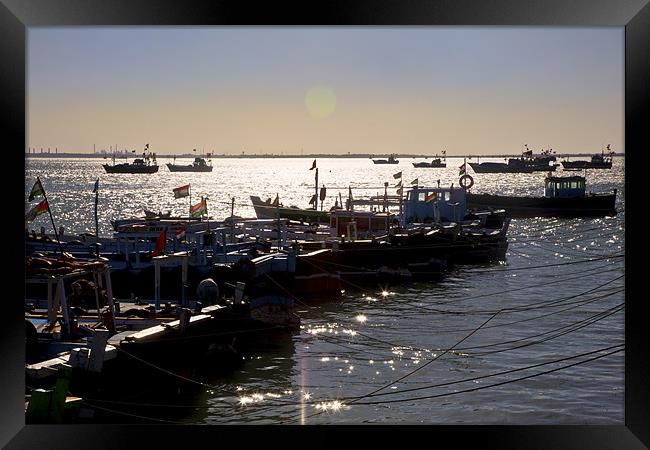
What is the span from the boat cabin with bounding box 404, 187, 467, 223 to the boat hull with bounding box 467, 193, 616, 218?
22.8m

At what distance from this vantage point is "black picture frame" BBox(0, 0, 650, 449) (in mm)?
7723

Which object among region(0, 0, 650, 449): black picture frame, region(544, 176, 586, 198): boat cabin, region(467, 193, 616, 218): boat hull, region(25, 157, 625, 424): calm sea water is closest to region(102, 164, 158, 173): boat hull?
region(467, 193, 616, 218): boat hull

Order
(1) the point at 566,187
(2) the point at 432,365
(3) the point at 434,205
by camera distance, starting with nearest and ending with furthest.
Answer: (2) the point at 432,365
(3) the point at 434,205
(1) the point at 566,187

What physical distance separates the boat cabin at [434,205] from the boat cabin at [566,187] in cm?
2395

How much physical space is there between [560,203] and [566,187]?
177 centimetres

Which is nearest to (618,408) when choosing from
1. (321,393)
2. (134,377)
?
(321,393)

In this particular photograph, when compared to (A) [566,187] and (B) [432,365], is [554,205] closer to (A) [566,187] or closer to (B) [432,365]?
(A) [566,187]

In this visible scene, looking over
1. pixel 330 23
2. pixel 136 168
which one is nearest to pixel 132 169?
pixel 136 168

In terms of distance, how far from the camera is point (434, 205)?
151ft

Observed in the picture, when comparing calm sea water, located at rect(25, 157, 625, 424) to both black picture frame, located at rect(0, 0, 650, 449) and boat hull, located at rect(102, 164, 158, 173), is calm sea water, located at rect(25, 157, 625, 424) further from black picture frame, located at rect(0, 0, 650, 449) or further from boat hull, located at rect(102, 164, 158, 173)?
boat hull, located at rect(102, 164, 158, 173)

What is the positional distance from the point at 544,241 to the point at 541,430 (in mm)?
45831
